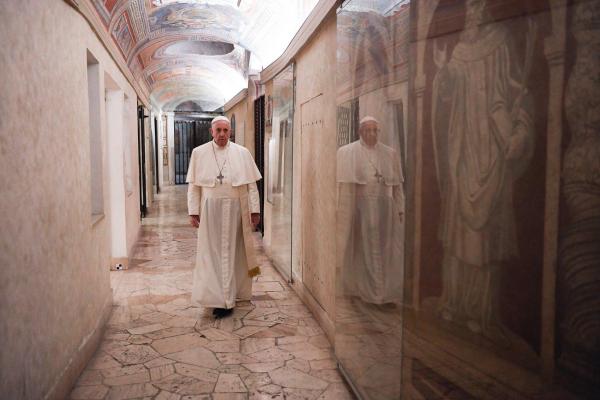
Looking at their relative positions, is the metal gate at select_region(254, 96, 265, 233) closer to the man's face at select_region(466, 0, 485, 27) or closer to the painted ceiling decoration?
the painted ceiling decoration

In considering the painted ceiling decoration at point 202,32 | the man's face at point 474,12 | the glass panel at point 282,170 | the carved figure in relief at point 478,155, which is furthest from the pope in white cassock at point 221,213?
the man's face at point 474,12

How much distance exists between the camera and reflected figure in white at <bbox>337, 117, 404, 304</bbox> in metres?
2.66

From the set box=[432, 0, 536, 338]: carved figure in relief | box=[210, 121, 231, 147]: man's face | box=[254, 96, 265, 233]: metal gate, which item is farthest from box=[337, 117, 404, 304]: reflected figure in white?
box=[254, 96, 265, 233]: metal gate

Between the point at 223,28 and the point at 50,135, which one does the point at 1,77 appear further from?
the point at 223,28

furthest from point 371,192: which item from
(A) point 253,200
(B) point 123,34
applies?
(B) point 123,34

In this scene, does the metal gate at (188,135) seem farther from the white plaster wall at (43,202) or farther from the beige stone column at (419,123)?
the beige stone column at (419,123)

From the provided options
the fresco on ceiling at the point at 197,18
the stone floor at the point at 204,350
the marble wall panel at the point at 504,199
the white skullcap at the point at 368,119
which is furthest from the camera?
the fresco on ceiling at the point at 197,18

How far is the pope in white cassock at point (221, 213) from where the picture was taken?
514 centimetres

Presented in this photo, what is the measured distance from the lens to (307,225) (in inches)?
214

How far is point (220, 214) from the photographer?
17.2ft

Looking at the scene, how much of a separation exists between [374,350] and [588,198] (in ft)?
5.87

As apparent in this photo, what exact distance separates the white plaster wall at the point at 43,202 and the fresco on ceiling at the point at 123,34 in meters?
2.97

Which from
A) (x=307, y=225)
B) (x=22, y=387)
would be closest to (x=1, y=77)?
(x=22, y=387)

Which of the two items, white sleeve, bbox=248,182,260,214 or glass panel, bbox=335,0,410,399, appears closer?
glass panel, bbox=335,0,410,399
